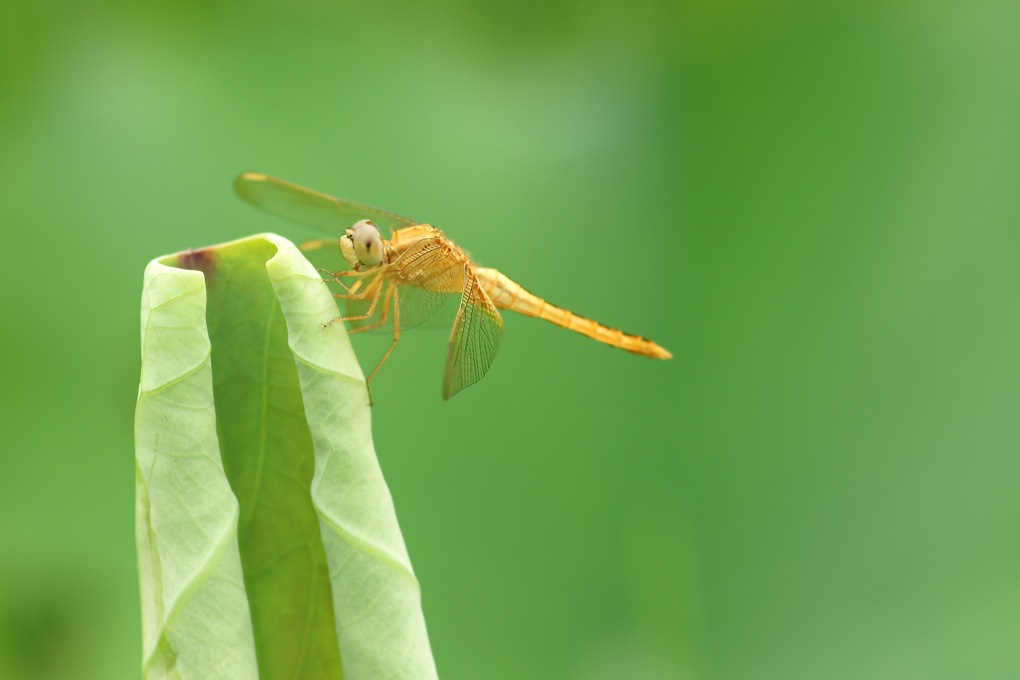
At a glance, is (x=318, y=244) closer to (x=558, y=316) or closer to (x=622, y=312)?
(x=558, y=316)

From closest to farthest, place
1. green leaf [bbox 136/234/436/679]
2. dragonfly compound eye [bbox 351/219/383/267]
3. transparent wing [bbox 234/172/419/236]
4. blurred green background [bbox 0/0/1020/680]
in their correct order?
green leaf [bbox 136/234/436/679]
dragonfly compound eye [bbox 351/219/383/267]
transparent wing [bbox 234/172/419/236]
blurred green background [bbox 0/0/1020/680]

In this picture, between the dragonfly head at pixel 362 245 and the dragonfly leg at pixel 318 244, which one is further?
the dragonfly leg at pixel 318 244

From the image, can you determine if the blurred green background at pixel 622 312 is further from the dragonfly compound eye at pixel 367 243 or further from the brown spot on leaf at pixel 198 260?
the brown spot on leaf at pixel 198 260

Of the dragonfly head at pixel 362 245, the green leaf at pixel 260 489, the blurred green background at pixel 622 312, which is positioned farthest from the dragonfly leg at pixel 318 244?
the green leaf at pixel 260 489

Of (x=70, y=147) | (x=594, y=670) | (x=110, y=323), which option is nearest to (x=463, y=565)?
(x=594, y=670)

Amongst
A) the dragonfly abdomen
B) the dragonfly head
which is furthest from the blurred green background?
the dragonfly head

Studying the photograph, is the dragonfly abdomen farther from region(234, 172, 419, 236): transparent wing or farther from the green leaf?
the green leaf
